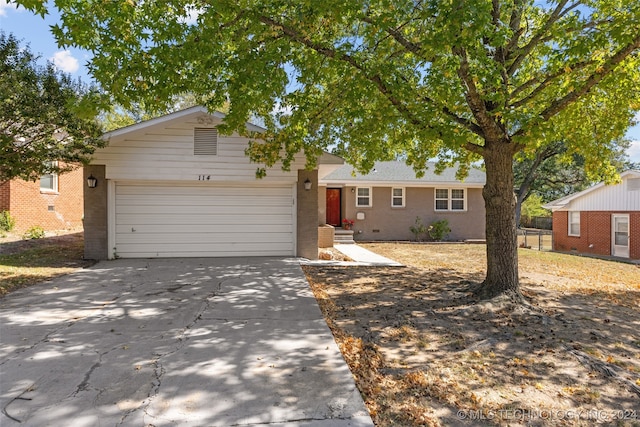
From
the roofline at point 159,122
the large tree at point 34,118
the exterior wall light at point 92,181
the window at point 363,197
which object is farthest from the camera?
the window at point 363,197

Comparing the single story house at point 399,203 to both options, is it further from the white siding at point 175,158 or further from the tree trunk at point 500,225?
the tree trunk at point 500,225

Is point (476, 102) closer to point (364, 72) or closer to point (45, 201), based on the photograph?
point (364, 72)

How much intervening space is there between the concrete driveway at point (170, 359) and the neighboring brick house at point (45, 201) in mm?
9320

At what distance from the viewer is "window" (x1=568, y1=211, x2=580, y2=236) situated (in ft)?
70.5

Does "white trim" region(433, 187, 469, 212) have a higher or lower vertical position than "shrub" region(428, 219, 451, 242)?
higher

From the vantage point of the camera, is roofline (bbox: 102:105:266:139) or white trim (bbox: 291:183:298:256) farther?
white trim (bbox: 291:183:298:256)

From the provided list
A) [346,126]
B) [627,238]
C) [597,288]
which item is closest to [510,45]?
[346,126]

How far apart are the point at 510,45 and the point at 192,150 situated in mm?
7858

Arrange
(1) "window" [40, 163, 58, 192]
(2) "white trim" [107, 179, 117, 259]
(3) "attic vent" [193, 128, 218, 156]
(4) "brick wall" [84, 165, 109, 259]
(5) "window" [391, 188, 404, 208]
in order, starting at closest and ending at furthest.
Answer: (4) "brick wall" [84, 165, 109, 259]
(2) "white trim" [107, 179, 117, 259]
(3) "attic vent" [193, 128, 218, 156]
(1) "window" [40, 163, 58, 192]
(5) "window" [391, 188, 404, 208]

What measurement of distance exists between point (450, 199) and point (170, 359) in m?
17.8

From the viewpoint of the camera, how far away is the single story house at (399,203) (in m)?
18.8

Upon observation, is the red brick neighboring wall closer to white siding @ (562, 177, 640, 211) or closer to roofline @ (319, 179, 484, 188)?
white siding @ (562, 177, 640, 211)

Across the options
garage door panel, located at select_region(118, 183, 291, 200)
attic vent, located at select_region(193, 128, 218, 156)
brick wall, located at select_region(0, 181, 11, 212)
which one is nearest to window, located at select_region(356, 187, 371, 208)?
garage door panel, located at select_region(118, 183, 291, 200)

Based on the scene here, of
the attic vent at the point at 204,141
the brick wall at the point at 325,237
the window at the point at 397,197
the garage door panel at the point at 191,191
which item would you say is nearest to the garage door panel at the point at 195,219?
the garage door panel at the point at 191,191
